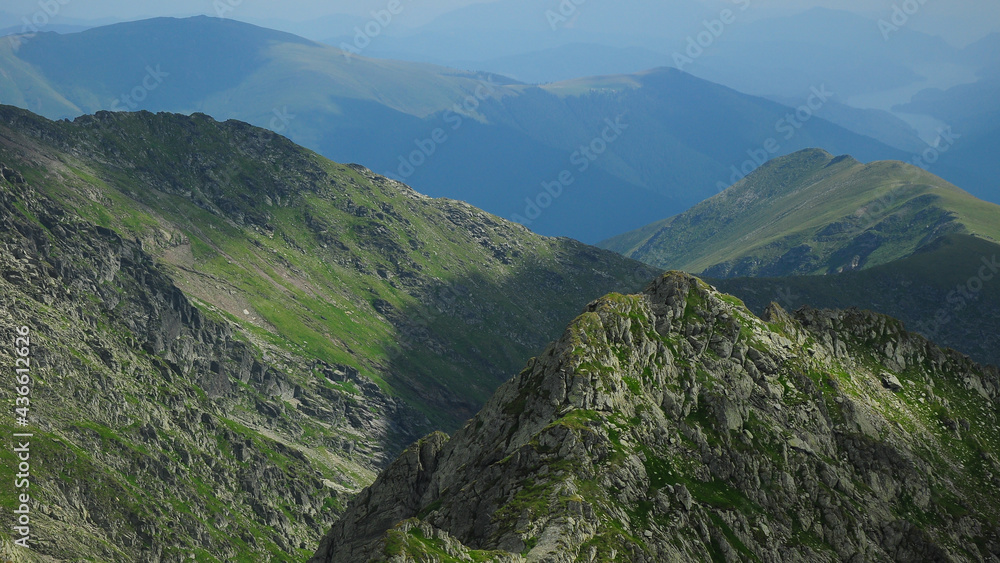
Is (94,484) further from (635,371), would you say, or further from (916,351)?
(916,351)

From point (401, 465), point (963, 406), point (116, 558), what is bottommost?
point (116, 558)

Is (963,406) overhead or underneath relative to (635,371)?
overhead

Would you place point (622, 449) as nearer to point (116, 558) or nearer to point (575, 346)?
point (575, 346)

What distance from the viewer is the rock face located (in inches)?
3740

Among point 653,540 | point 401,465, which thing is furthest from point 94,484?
point 653,540

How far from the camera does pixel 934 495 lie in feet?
391

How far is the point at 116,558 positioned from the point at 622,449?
4912 inches

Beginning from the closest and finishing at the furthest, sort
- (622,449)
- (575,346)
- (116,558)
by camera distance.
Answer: (622,449), (575,346), (116,558)

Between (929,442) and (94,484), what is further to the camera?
(94,484)

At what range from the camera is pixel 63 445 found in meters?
196

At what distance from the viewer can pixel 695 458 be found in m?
110

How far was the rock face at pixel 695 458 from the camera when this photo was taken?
95.0 metres

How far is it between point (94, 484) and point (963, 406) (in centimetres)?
17043

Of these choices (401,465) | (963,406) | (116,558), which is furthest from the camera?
(116,558)
